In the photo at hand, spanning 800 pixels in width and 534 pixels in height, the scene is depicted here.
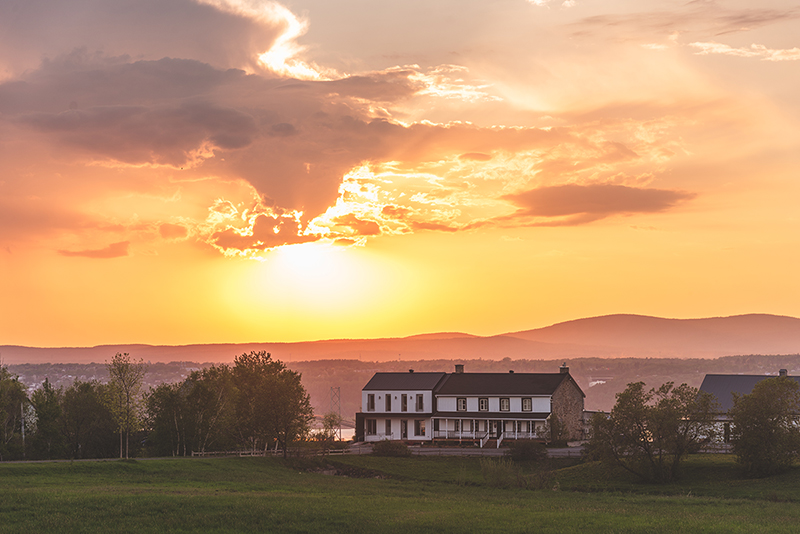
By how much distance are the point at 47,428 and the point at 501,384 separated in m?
46.1

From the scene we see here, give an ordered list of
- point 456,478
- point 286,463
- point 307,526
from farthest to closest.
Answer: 1. point 286,463
2. point 456,478
3. point 307,526

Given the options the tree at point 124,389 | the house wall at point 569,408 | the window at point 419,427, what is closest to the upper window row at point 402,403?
the window at point 419,427

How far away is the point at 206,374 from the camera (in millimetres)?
66875

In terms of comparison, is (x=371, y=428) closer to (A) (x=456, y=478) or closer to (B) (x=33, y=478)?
(A) (x=456, y=478)

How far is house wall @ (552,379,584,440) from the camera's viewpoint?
77.3 metres

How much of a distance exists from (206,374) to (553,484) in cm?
3523

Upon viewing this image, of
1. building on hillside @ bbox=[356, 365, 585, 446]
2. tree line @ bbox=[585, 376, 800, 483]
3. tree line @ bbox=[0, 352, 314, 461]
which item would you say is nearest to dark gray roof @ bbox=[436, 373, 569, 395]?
building on hillside @ bbox=[356, 365, 585, 446]

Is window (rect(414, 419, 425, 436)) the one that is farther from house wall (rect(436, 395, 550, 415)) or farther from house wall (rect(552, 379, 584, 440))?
house wall (rect(552, 379, 584, 440))

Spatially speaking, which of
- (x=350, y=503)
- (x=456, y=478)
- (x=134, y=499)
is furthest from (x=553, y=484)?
(x=134, y=499)

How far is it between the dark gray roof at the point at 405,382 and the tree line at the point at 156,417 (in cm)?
1811

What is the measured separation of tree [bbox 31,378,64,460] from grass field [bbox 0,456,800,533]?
17.1m

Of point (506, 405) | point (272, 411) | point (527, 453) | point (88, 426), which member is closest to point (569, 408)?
point (506, 405)

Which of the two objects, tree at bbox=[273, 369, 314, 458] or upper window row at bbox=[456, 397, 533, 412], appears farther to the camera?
upper window row at bbox=[456, 397, 533, 412]

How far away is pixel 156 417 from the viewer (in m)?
61.3
